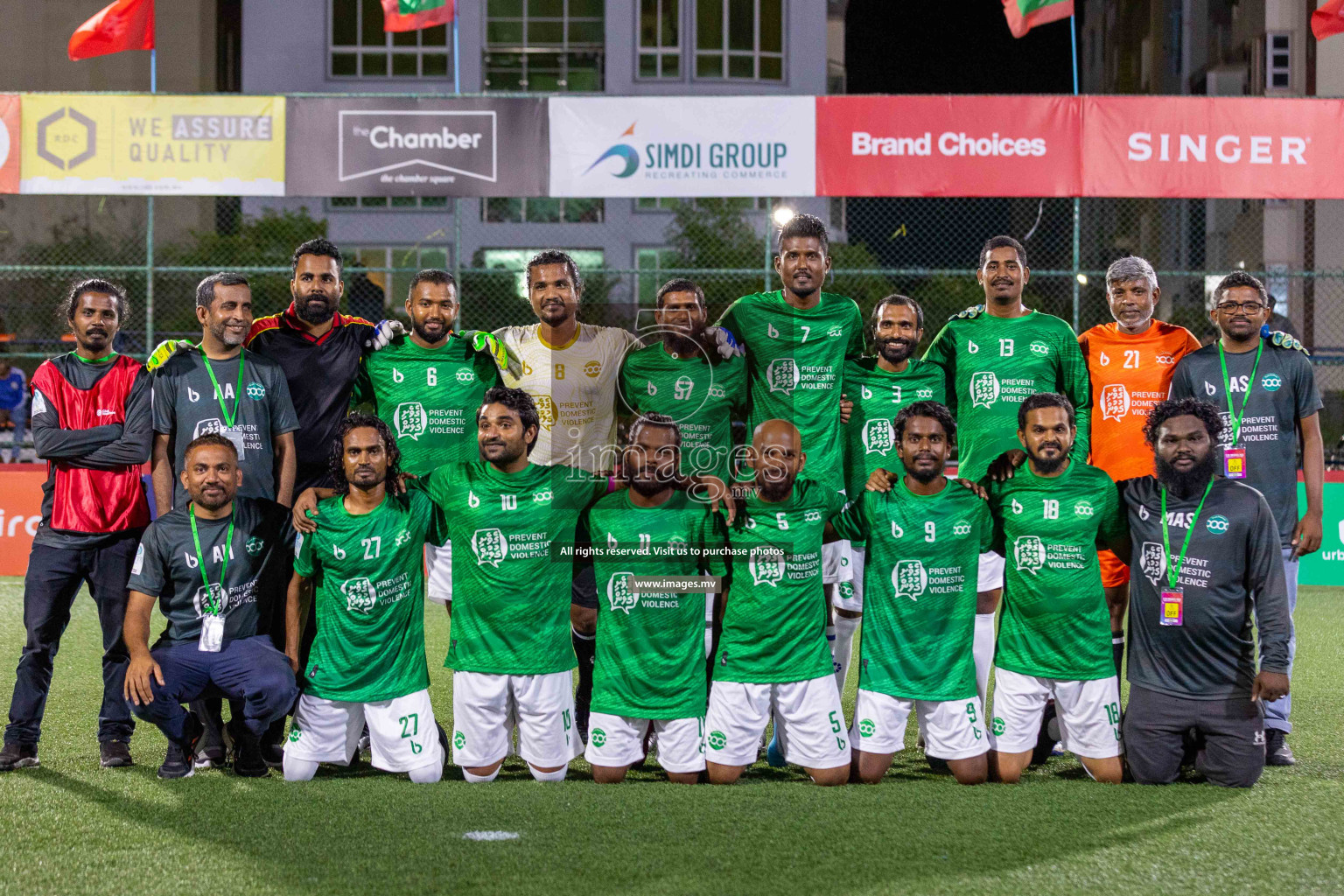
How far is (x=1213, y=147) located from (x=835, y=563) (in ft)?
26.7

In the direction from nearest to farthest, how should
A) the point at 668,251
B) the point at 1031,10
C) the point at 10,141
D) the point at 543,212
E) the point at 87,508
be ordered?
1. the point at 87,508
2. the point at 10,141
3. the point at 1031,10
4. the point at 668,251
5. the point at 543,212

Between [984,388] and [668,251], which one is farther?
[668,251]

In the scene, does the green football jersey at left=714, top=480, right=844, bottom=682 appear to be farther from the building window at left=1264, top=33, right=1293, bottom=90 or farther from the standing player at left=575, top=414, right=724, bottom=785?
the building window at left=1264, top=33, right=1293, bottom=90

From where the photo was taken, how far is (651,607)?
512 centimetres

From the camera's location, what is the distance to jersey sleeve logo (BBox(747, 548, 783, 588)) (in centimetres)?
509

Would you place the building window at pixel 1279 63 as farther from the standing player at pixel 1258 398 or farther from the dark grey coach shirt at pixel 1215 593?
the dark grey coach shirt at pixel 1215 593

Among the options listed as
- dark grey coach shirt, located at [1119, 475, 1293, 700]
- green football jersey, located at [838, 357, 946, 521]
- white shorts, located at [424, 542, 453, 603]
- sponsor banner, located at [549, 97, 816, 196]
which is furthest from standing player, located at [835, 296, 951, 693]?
sponsor banner, located at [549, 97, 816, 196]

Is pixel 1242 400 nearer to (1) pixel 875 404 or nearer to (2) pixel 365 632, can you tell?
(1) pixel 875 404

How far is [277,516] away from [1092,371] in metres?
3.73

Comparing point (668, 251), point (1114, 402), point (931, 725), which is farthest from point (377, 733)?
point (668, 251)

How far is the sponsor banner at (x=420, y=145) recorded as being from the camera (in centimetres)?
1198

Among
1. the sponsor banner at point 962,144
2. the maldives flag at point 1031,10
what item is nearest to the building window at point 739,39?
the maldives flag at point 1031,10

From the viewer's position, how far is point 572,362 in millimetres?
5859

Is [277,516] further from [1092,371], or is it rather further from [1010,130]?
[1010,130]
